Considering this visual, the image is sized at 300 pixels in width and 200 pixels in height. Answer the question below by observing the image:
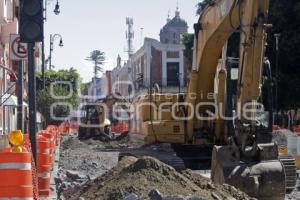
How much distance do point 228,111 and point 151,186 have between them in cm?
448

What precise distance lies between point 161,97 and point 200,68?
10.3 ft

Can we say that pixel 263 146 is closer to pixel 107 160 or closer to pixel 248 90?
pixel 248 90

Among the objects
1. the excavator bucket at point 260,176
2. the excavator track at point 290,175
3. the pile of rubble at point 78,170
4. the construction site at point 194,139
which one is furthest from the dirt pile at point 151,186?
the excavator track at point 290,175

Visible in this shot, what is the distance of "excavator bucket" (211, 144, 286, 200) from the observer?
36.4ft

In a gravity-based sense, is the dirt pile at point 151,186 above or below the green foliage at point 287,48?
below

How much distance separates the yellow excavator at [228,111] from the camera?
1136 centimetres

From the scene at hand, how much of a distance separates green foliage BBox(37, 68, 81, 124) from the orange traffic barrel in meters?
43.9

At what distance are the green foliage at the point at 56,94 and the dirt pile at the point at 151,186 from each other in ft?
137

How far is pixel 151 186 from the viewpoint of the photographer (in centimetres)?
927

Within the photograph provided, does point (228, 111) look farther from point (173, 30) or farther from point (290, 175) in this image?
point (173, 30)

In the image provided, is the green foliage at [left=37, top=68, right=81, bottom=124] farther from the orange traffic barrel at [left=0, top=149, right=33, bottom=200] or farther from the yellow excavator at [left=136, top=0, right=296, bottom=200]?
the orange traffic barrel at [left=0, top=149, right=33, bottom=200]

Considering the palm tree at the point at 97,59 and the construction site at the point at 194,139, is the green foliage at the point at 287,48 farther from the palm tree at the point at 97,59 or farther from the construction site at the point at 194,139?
the palm tree at the point at 97,59

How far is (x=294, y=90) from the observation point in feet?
127

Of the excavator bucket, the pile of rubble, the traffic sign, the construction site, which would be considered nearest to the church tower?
the construction site
